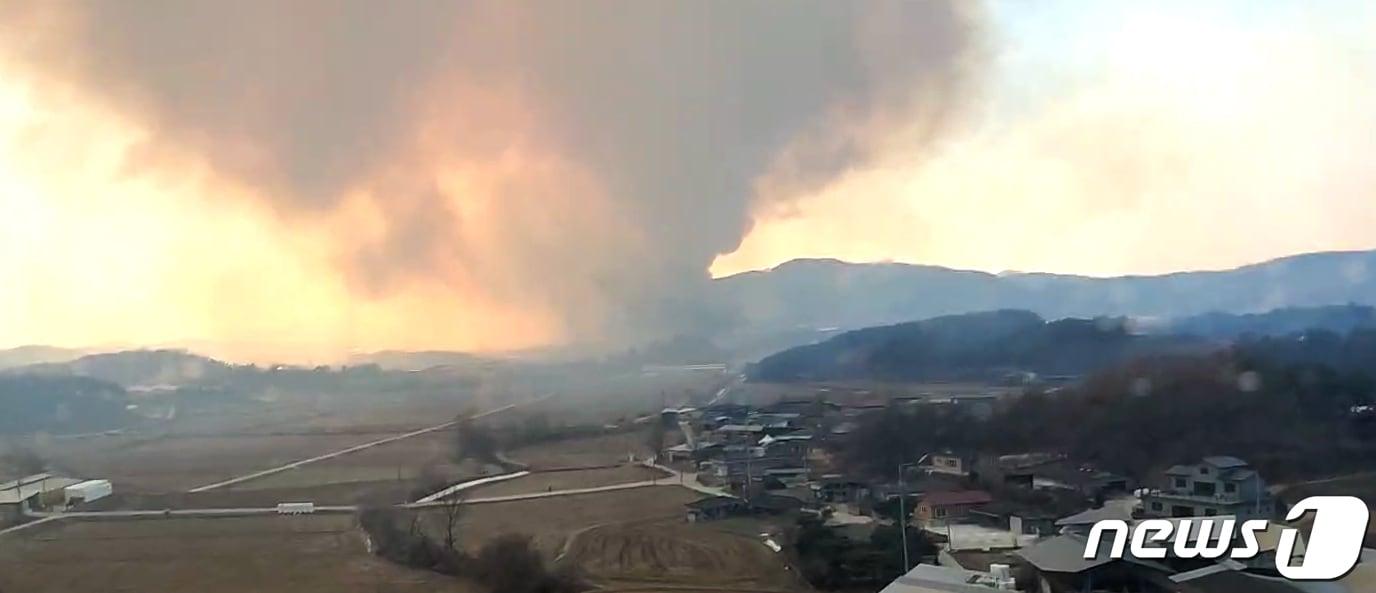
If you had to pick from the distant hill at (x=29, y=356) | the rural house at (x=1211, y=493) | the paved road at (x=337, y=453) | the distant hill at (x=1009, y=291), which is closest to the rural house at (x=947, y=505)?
the rural house at (x=1211, y=493)

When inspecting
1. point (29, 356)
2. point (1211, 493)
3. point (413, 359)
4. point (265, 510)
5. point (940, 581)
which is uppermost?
point (29, 356)

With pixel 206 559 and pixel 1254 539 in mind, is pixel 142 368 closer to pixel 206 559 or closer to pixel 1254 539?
pixel 206 559

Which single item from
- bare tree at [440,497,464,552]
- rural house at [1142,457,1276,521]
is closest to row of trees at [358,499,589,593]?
bare tree at [440,497,464,552]

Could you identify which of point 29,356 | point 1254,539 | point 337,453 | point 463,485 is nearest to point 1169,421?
point 1254,539

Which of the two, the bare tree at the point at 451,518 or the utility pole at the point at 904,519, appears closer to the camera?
the utility pole at the point at 904,519

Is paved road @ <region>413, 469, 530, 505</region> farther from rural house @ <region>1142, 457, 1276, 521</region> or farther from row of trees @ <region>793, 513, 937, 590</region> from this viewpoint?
rural house @ <region>1142, 457, 1276, 521</region>

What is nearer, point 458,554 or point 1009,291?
point 458,554

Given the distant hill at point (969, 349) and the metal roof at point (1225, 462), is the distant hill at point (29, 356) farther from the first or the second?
the metal roof at point (1225, 462)
